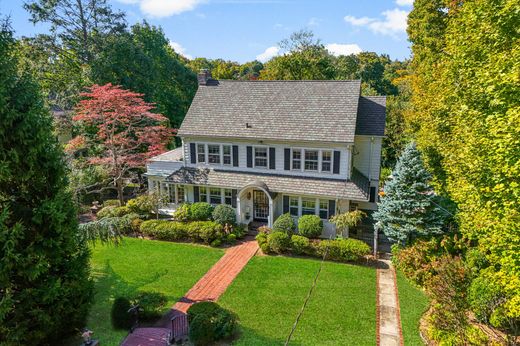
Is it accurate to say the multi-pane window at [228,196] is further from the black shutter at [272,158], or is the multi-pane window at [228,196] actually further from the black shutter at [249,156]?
the black shutter at [272,158]

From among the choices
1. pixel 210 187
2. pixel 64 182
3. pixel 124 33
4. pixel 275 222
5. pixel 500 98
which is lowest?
pixel 275 222

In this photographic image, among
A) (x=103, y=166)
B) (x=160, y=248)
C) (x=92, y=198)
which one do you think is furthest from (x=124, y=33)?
(x=160, y=248)

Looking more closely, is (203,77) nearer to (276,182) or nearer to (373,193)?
(276,182)

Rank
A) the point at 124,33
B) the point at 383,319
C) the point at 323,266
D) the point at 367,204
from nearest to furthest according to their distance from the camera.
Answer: the point at 383,319 → the point at 323,266 → the point at 367,204 → the point at 124,33

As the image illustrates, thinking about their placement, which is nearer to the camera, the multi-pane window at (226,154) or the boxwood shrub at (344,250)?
the boxwood shrub at (344,250)

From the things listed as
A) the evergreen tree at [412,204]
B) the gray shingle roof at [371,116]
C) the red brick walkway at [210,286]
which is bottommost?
the red brick walkway at [210,286]

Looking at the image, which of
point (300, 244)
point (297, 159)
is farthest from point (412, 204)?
point (297, 159)

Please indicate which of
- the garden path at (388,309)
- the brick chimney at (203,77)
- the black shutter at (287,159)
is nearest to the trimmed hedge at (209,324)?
the garden path at (388,309)

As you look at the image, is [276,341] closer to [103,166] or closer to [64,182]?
[64,182]
